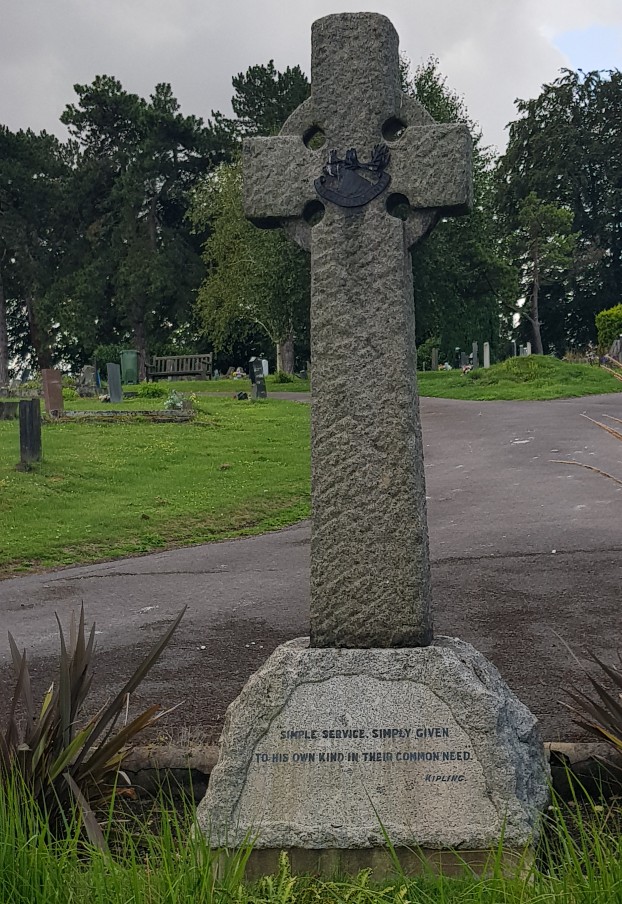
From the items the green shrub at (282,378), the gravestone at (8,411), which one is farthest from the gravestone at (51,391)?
the green shrub at (282,378)

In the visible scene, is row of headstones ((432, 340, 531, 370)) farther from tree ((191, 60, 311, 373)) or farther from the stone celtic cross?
the stone celtic cross

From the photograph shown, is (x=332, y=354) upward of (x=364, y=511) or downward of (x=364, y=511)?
upward

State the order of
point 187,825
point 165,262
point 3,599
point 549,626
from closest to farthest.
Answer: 1. point 187,825
2. point 549,626
3. point 3,599
4. point 165,262

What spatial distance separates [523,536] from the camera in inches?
355

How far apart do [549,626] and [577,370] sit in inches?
825

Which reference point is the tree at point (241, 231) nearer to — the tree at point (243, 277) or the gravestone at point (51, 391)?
the tree at point (243, 277)

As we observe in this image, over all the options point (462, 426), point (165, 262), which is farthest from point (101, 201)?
point (462, 426)

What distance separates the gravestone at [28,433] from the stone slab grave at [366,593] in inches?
397

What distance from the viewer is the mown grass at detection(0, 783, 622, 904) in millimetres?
2406

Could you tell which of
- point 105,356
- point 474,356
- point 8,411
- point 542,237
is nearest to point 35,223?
point 105,356

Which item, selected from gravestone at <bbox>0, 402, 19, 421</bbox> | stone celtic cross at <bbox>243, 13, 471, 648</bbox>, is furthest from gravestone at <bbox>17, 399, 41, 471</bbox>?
stone celtic cross at <bbox>243, 13, 471, 648</bbox>

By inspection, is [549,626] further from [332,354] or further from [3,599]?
[3,599]

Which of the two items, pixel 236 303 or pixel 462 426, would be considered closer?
pixel 462 426

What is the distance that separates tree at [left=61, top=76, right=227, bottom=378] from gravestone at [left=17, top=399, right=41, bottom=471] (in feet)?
117
